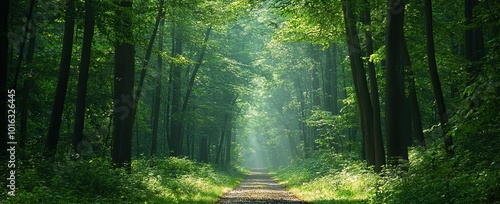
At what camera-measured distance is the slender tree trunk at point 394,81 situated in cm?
1405

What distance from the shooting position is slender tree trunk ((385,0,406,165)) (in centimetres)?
1405

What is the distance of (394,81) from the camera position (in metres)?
14.3

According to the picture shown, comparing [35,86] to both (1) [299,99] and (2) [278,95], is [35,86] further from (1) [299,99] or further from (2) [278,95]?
(2) [278,95]

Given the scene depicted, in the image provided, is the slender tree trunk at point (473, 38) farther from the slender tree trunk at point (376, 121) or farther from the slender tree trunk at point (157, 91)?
the slender tree trunk at point (157, 91)

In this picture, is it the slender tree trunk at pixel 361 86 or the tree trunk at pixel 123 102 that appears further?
the slender tree trunk at pixel 361 86

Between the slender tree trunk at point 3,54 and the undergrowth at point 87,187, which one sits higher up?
the slender tree trunk at point 3,54

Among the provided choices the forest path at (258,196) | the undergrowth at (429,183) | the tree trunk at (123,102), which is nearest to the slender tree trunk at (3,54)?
the tree trunk at (123,102)

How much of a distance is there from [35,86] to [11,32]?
14.7ft

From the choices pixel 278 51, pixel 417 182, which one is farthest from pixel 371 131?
pixel 278 51

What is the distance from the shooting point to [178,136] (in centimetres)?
3281

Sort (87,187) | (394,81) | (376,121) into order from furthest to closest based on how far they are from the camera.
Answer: (376,121) < (394,81) < (87,187)

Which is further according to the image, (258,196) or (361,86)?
(258,196)

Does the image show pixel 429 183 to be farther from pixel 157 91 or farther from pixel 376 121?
pixel 157 91

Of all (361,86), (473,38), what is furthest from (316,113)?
(473,38)
